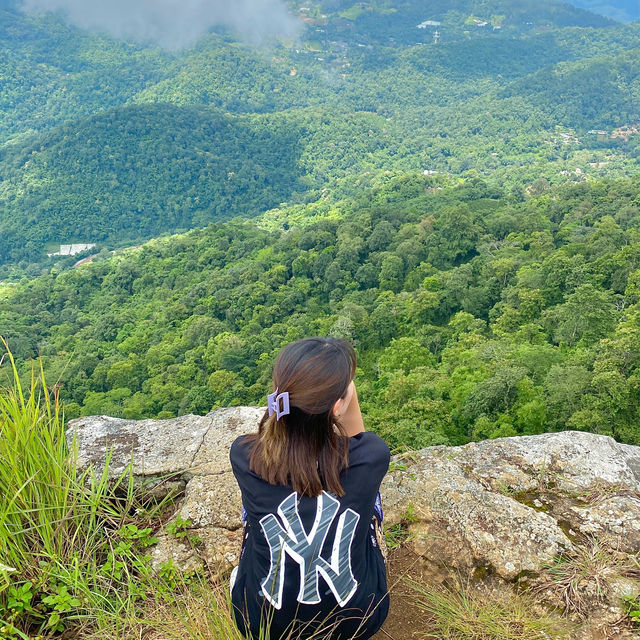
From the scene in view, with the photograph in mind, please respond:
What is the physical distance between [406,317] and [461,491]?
21.8 m

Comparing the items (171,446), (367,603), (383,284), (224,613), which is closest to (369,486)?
(367,603)

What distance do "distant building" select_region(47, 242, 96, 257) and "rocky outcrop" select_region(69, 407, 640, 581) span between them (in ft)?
254

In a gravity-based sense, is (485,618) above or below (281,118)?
above

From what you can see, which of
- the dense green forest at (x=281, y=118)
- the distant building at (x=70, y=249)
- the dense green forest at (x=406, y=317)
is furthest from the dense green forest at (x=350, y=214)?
A: the distant building at (x=70, y=249)

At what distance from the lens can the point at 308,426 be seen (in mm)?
Answer: 1915

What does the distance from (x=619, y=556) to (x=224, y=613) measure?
7.12 ft

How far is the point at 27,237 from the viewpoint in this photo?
74.3m

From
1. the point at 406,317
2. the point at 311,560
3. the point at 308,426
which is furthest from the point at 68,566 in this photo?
the point at 406,317

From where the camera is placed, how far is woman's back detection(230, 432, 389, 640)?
1.87 meters

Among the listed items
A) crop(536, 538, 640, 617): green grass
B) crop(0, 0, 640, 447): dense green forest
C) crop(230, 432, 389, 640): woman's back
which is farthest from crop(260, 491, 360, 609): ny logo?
crop(0, 0, 640, 447): dense green forest

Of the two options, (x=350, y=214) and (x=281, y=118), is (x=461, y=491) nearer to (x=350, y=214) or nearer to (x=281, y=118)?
(x=350, y=214)

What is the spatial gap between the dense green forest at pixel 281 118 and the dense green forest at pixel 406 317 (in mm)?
28031

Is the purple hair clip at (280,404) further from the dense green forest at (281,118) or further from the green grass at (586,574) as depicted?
the dense green forest at (281,118)

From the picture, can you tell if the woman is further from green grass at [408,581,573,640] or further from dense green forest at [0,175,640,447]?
dense green forest at [0,175,640,447]
